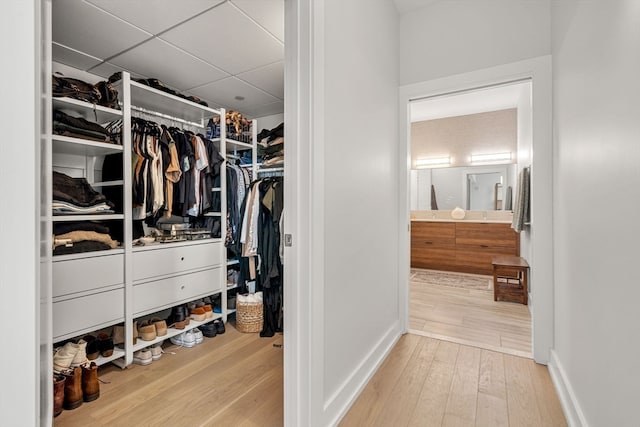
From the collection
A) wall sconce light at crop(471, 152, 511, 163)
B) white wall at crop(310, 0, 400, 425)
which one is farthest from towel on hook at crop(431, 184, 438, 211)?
white wall at crop(310, 0, 400, 425)

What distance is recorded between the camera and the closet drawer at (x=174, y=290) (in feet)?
7.16

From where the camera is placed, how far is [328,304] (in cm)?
144

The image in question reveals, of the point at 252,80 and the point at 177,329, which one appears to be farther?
the point at 252,80

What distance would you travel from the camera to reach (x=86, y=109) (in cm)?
201

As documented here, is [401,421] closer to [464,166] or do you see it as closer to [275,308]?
[275,308]

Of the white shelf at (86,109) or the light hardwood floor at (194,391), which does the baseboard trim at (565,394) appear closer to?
the light hardwood floor at (194,391)

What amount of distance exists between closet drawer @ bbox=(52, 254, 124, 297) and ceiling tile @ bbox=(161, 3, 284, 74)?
1597 mm

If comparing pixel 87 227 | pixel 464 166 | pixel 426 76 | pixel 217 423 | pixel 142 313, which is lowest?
pixel 217 423

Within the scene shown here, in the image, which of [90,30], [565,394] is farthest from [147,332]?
[565,394]

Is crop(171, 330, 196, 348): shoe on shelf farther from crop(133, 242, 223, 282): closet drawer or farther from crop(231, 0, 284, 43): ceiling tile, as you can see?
crop(231, 0, 284, 43): ceiling tile

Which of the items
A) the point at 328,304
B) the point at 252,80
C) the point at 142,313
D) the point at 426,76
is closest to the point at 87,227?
the point at 142,313

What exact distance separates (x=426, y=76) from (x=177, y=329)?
2918 mm

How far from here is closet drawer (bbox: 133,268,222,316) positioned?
2.18 metres

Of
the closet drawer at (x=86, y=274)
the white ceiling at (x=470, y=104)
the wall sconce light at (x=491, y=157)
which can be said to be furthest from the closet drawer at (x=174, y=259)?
the wall sconce light at (x=491, y=157)
